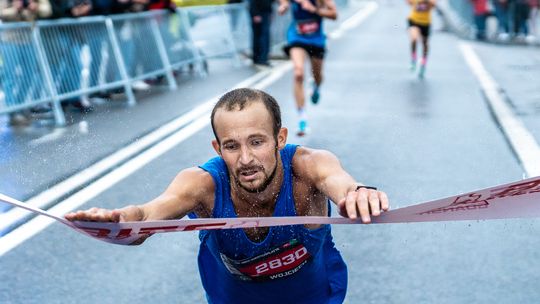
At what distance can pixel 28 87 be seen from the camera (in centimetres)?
937

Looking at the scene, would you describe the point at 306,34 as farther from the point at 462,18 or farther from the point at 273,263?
the point at 462,18

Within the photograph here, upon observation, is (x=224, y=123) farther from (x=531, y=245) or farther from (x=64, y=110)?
(x=64, y=110)

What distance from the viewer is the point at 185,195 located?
270 centimetres

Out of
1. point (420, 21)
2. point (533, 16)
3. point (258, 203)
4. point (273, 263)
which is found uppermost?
point (258, 203)

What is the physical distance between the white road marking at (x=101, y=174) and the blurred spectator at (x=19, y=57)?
1.56m

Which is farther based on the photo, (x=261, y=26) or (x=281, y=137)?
(x=261, y=26)

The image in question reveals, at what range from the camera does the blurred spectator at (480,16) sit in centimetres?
2273

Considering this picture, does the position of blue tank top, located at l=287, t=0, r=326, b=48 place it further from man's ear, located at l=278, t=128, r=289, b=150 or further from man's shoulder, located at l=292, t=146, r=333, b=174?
man's ear, located at l=278, t=128, r=289, b=150

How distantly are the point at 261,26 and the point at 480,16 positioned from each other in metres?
9.13

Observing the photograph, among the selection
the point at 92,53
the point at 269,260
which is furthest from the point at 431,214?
the point at 92,53

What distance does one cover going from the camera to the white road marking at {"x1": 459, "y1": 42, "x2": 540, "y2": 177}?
6832 mm

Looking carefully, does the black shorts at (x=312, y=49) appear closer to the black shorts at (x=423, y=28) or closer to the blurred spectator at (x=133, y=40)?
the blurred spectator at (x=133, y=40)

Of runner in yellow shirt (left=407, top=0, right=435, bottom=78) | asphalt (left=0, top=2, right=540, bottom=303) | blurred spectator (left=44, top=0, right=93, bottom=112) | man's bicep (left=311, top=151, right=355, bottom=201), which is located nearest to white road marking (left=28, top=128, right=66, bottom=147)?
asphalt (left=0, top=2, right=540, bottom=303)

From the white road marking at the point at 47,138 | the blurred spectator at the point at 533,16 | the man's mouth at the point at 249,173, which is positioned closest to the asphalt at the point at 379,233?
the white road marking at the point at 47,138
